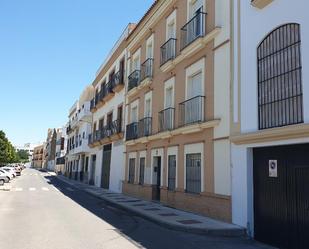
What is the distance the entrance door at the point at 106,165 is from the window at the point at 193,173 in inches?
587

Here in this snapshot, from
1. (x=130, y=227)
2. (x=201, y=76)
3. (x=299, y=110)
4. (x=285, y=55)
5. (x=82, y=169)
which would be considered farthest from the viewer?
(x=82, y=169)

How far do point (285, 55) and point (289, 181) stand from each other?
127 inches

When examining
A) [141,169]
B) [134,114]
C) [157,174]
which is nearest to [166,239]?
[157,174]

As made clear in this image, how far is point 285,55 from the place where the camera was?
9.89 m

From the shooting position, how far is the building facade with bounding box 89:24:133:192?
1054 inches

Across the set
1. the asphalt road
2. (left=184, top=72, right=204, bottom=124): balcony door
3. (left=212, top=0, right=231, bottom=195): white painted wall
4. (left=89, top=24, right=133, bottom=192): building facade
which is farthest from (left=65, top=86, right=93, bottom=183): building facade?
(left=212, top=0, right=231, bottom=195): white painted wall

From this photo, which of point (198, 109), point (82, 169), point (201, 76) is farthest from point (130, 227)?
point (82, 169)

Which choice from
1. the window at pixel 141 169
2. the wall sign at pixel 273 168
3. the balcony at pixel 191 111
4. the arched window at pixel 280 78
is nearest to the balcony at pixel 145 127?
the window at pixel 141 169

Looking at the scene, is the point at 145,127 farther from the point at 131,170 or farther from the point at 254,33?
the point at 254,33

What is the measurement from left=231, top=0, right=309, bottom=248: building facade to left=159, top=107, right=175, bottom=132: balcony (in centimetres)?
532

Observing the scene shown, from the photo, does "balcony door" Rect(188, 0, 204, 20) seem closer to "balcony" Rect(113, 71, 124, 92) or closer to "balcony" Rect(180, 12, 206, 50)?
"balcony" Rect(180, 12, 206, 50)

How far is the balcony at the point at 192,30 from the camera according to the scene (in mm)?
14891

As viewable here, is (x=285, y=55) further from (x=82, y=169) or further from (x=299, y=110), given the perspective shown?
(x=82, y=169)

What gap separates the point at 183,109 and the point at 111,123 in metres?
14.5
